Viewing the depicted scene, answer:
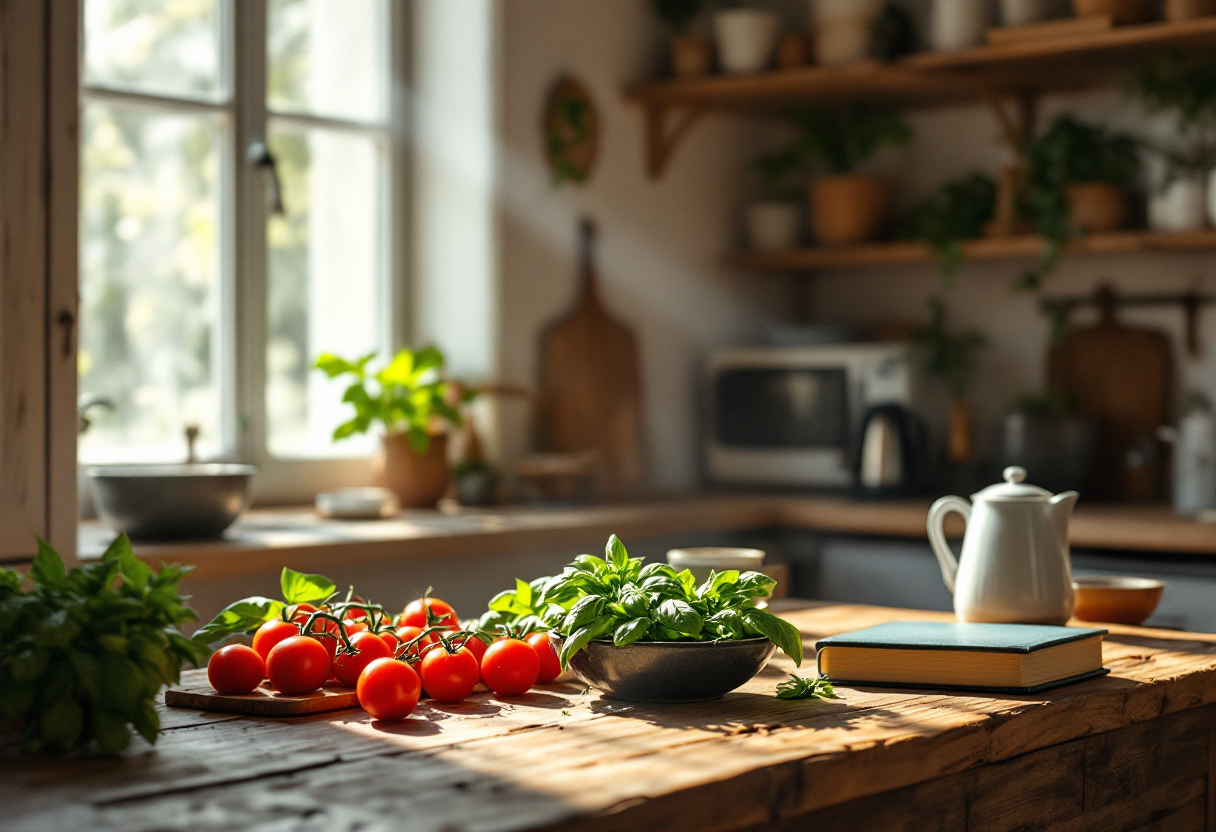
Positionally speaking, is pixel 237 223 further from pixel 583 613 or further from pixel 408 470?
pixel 583 613

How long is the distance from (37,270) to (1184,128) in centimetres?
261

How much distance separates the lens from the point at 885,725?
3.84 feet

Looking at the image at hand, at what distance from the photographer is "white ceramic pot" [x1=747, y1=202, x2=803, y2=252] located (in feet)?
13.6

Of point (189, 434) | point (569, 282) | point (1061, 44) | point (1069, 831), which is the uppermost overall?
point (1061, 44)

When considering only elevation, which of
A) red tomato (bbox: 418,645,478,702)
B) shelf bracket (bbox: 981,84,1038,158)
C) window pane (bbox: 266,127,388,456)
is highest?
shelf bracket (bbox: 981,84,1038,158)

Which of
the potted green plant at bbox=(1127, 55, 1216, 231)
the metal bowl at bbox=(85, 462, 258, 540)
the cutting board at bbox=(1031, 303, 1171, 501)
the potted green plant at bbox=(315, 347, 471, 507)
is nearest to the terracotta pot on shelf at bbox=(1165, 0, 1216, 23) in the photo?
the potted green plant at bbox=(1127, 55, 1216, 231)

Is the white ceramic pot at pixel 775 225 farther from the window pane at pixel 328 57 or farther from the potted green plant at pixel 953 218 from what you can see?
the window pane at pixel 328 57

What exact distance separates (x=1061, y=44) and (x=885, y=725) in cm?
256

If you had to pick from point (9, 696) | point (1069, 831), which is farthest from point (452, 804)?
point (1069, 831)

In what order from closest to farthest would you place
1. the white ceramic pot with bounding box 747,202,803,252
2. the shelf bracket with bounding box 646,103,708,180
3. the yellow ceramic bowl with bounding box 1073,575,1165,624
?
the yellow ceramic bowl with bounding box 1073,575,1165,624, the shelf bracket with bounding box 646,103,708,180, the white ceramic pot with bounding box 747,202,803,252

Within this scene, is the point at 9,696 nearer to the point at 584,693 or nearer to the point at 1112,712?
the point at 584,693

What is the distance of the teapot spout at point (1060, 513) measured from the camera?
1.63 meters

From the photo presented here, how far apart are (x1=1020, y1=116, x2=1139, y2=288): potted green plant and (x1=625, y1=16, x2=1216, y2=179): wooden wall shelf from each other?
→ 0.57 feet

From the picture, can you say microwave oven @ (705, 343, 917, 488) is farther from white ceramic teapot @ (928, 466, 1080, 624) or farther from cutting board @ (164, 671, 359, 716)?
cutting board @ (164, 671, 359, 716)
